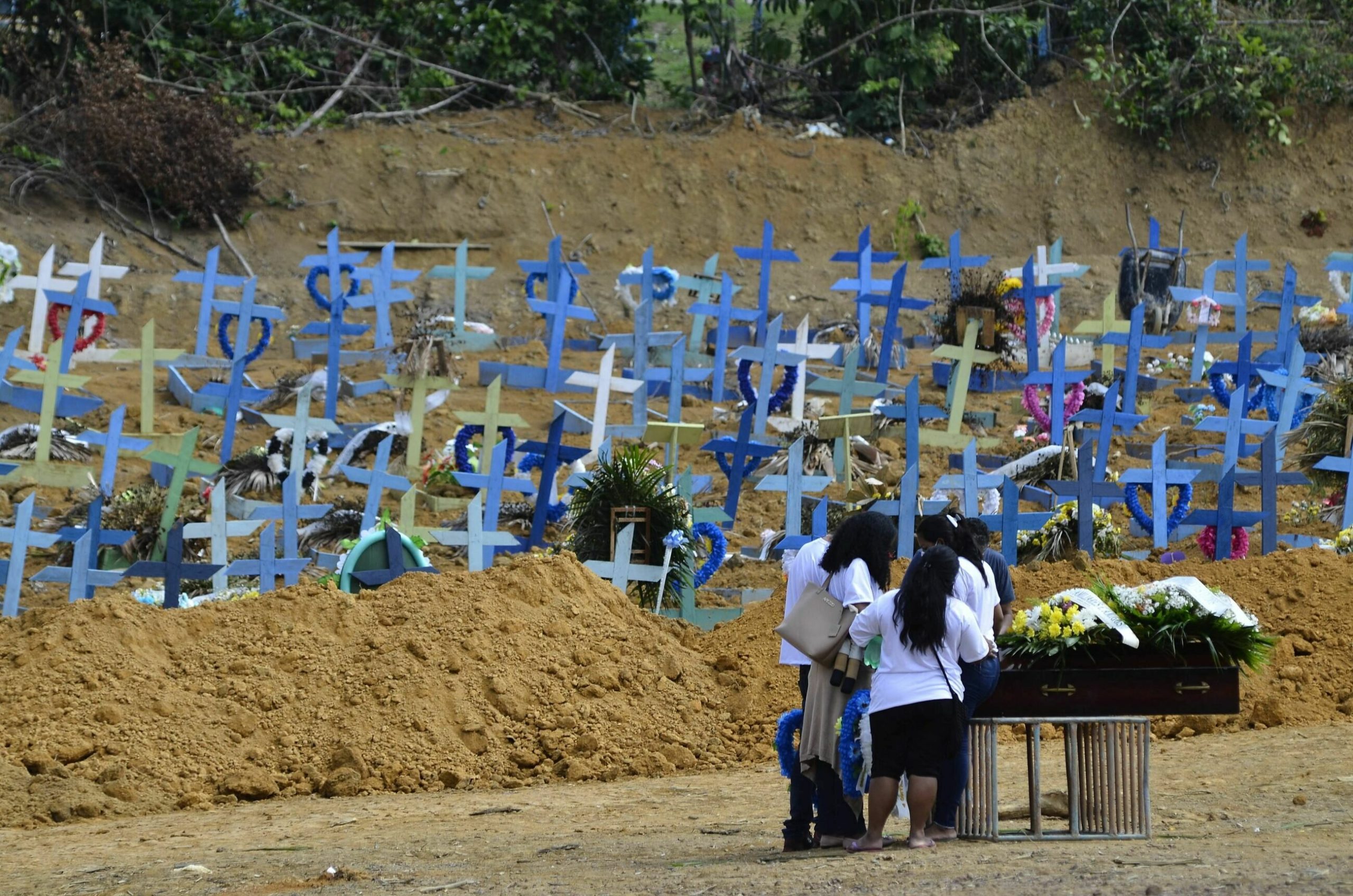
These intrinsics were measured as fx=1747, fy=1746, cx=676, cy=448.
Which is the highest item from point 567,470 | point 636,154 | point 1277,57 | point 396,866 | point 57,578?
point 1277,57

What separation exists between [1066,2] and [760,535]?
588 inches

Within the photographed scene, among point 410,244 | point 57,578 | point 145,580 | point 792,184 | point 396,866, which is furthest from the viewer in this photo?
point 792,184

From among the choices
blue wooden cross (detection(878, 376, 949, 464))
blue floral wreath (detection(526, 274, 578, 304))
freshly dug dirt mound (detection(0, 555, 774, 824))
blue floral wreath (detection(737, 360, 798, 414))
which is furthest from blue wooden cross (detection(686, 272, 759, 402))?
freshly dug dirt mound (detection(0, 555, 774, 824))

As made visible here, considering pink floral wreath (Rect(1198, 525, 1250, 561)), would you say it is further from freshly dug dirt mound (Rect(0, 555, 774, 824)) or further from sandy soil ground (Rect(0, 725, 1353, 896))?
freshly dug dirt mound (Rect(0, 555, 774, 824))

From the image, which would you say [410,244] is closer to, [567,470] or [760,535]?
[567,470]

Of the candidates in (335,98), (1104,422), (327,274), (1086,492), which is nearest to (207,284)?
(327,274)

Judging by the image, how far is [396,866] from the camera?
6137mm

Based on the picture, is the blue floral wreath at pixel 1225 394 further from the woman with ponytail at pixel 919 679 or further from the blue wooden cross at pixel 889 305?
the woman with ponytail at pixel 919 679

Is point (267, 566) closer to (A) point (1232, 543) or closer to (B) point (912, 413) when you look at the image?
(B) point (912, 413)

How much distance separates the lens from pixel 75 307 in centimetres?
1480

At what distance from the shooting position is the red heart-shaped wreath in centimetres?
1540

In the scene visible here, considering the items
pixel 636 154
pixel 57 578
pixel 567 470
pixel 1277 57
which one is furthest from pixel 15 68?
pixel 1277 57

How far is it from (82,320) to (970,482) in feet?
29.1

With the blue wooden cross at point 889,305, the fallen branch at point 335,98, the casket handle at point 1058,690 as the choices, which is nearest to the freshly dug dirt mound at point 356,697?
the casket handle at point 1058,690
